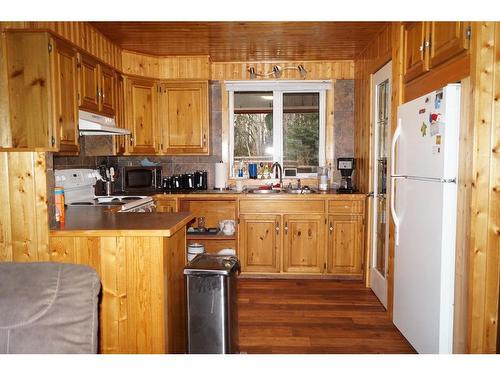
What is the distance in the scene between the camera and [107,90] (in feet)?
12.6

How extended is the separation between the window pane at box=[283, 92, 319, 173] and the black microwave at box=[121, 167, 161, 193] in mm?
1572

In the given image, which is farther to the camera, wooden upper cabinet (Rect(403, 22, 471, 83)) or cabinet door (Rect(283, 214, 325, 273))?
cabinet door (Rect(283, 214, 325, 273))

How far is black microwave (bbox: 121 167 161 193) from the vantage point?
4551mm

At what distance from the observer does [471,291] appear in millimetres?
1903

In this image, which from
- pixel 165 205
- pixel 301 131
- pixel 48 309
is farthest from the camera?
pixel 301 131

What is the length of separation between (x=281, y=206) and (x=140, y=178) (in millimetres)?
1703

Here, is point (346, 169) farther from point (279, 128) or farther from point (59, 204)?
point (59, 204)

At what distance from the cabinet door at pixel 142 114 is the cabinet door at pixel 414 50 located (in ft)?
9.00

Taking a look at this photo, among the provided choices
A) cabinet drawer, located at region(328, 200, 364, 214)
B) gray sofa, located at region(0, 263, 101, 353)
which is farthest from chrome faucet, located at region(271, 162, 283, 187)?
gray sofa, located at region(0, 263, 101, 353)

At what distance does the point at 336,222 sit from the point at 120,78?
107 inches

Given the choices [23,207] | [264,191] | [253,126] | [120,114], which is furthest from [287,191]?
[23,207]

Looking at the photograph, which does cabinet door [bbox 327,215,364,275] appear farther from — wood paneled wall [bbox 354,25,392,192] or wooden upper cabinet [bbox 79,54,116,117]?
wooden upper cabinet [bbox 79,54,116,117]
